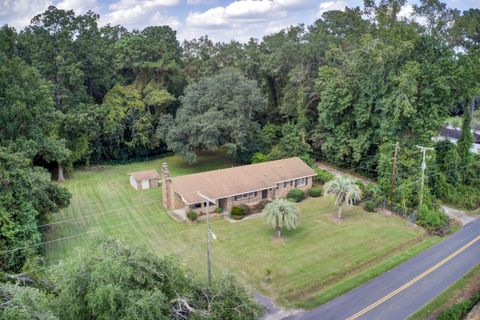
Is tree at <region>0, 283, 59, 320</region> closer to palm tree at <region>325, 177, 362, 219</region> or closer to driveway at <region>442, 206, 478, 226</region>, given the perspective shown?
palm tree at <region>325, 177, 362, 219</region>

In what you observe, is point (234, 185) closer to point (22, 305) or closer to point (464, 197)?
point (464, 197)

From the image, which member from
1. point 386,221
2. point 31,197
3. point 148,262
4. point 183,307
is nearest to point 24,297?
point 148,262

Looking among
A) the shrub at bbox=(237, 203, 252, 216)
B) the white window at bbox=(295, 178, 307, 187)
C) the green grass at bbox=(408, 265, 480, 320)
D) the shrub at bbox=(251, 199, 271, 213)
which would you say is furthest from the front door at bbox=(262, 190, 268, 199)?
the green grass at bbox=(408, 265, 480, 320)

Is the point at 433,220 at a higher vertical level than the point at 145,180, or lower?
lower

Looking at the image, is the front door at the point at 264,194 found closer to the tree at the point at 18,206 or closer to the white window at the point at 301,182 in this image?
the white window at the point at 301,182

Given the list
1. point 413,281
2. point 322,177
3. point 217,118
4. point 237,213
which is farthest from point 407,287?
point 217,118

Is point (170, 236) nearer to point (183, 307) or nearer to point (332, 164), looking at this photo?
point (183, 307)
